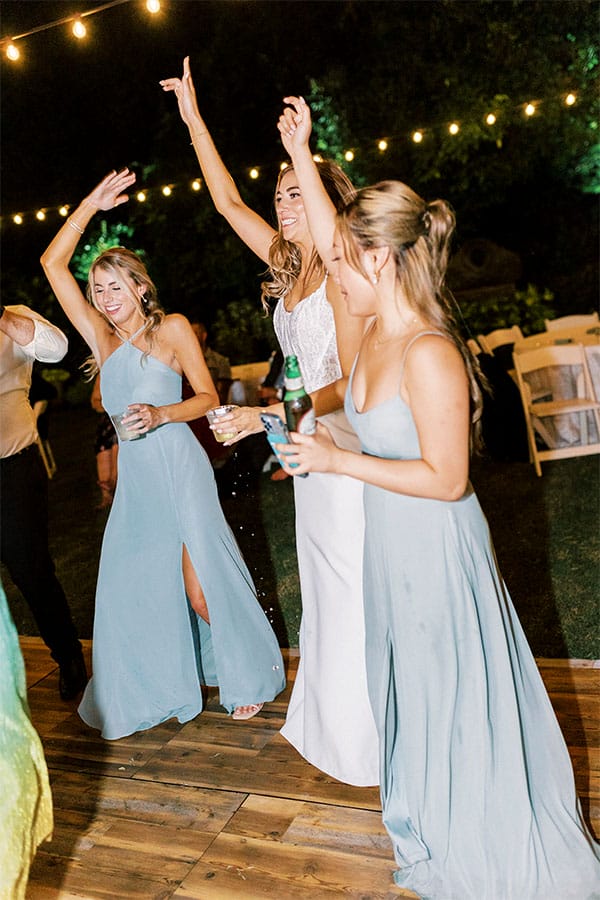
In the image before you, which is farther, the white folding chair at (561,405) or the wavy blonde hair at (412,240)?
the white folding chair at (561,405)

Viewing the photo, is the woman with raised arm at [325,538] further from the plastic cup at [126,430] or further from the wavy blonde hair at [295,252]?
the plastic cup at [126,430]

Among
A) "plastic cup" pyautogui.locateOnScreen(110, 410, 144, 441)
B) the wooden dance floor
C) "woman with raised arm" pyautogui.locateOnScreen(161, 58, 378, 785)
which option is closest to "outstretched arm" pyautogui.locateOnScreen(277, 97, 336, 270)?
"woman with raised arm" pyautogui.locateOnScreen(161, 58, 378, 785)

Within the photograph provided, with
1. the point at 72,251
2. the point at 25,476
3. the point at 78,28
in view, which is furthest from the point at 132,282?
the point at 78,28

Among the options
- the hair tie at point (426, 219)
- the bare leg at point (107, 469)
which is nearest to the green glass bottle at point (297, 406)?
the hair tie at point (426, 219)

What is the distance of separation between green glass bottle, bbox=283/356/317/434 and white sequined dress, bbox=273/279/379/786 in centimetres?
77

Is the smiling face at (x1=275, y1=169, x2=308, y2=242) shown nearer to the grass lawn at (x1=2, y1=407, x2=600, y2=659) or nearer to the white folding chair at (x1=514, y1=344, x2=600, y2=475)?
the grass lawn at (x1=2, y1=407, x2=600, y2=659)

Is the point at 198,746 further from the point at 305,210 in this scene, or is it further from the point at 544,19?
the point at 544,19

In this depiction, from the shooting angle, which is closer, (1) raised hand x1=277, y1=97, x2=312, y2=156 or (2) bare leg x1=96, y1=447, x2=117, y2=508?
(1) raised hand x1=277, y1=97, x2=312, y2=156

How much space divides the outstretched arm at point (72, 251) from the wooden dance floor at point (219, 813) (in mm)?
1543

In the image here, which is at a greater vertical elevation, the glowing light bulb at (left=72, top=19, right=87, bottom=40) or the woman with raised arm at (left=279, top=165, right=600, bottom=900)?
the glowing light bulb at (left=72, top=19, right=87, bottom=40)

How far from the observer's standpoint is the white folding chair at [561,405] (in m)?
6.19

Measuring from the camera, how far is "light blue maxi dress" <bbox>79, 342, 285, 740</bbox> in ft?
10.6

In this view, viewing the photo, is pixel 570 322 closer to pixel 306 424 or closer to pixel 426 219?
pixel 426 219

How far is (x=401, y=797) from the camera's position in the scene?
2191 mm
